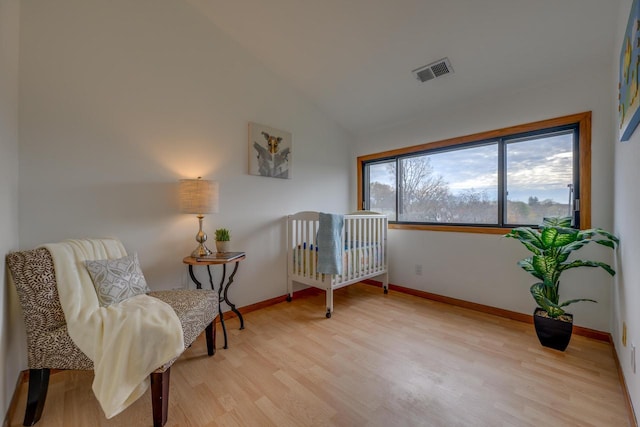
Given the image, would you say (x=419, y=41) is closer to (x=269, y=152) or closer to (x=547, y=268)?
(x=269, y=152)

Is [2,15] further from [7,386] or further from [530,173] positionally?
[530,173]

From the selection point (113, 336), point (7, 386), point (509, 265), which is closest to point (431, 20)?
point (509, 265)

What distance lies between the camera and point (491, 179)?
2.67 meters

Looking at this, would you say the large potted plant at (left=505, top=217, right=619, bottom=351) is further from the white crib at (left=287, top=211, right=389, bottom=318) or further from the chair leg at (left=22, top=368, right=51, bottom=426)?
the chair leg at (left=22, top=368, right=51, bottom=426)

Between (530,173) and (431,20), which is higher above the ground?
(431,20)

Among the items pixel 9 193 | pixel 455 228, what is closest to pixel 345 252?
pixel 455 228

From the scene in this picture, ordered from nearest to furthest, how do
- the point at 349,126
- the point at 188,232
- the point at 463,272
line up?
the point at 188,232
the point at 463,272
the point at 349,126

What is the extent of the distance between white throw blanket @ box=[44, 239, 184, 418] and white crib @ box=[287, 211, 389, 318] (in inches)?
59.6

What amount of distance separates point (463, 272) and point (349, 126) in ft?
7.43

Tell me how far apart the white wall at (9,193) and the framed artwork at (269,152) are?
1555 millimetres

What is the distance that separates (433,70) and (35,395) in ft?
11.1

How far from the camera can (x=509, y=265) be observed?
2469 millimetres

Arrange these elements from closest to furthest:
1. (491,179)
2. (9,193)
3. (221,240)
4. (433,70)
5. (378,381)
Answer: (9,193) < (378,381) < (221,240) < (433,70) < (491,179)

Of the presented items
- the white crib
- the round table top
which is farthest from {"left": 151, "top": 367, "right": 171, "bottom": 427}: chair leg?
the white crib
